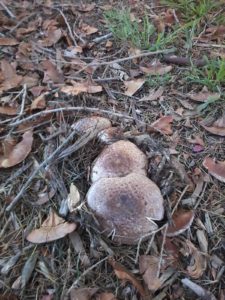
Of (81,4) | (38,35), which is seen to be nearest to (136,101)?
(38,35)

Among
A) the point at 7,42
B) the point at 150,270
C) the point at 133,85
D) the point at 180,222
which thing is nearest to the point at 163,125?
the point at 133,85

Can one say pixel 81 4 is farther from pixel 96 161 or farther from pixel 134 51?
pixel 96 161

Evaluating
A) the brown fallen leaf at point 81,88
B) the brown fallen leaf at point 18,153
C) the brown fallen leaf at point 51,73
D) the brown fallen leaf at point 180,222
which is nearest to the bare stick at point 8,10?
the brown fallen leaf at point 51,73

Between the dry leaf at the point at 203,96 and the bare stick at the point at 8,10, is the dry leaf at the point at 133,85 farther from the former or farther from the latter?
the bare stick at the point at 8,10

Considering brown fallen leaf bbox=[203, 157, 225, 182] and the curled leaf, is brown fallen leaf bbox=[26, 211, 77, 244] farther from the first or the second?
the curled leaf

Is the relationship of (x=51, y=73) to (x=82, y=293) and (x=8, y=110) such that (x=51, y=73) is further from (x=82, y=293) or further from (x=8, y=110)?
(x=82, y=293)

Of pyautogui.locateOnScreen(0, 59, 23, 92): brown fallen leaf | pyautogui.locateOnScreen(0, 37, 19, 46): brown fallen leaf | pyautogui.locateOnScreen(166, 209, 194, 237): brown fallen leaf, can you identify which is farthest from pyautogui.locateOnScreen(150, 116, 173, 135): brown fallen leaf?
pyautogui.locateOnScreen(0, 37, 19, 46): brown fallen leaf
